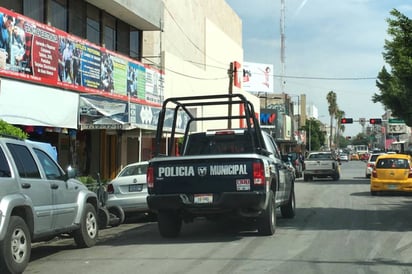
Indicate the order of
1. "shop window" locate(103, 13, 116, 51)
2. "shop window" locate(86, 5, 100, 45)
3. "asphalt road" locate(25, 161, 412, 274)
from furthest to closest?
"shop window" locate(103, 13, 116, 51)
"shop window" locate(86, 5, 100, 45)
"asphalt road" locate(25, 161, 412, 274)

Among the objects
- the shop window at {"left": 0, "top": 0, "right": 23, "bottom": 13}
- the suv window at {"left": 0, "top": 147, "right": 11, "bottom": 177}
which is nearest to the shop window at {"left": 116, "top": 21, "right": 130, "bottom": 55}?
the shop window at {"left": 0, "top": 0, "right": 23, "bottom": 13}

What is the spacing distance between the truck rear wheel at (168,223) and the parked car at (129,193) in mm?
2599

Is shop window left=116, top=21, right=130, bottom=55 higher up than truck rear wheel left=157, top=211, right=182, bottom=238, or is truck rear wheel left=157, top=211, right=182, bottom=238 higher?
shop window left=116, top=21, right=130, bottom=55

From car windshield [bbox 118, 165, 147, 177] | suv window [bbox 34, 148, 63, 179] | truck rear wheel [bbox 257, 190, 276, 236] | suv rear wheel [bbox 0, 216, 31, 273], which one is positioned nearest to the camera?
suv rear wheel [bbox 0, 216, 31, 273]

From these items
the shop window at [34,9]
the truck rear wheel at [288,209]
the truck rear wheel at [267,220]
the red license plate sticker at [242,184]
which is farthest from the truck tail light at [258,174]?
the shop window at [34,9]

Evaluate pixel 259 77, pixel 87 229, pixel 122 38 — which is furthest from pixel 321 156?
pixel 259 77

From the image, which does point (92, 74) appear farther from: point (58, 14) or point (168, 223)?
point (168, 223)

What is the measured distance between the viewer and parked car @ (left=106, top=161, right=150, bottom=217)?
14.1m

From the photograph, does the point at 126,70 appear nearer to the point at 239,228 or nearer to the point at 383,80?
the point at 239,228

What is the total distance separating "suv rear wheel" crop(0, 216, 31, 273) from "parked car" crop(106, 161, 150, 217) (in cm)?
588

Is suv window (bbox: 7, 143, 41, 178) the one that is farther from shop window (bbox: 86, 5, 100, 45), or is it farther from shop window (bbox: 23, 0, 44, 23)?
shop window (bbox: 86, 5, 100, 45)

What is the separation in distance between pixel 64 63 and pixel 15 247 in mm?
11141

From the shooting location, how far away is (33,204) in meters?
8.48

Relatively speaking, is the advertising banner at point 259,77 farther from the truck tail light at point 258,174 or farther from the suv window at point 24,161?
the suv window at point 24,161
